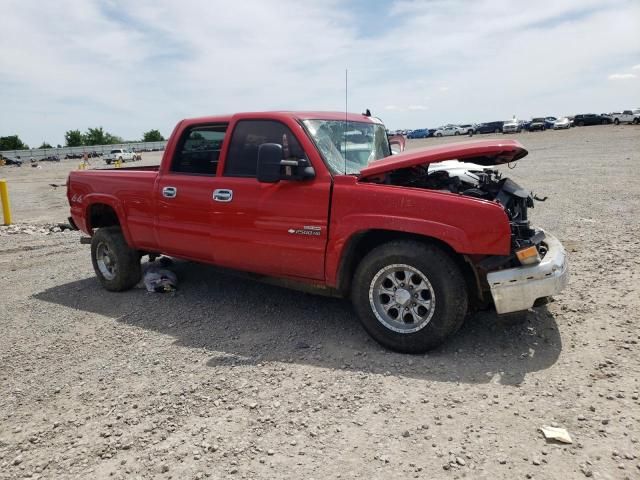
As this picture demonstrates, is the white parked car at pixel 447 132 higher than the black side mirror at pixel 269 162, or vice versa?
the white parked car at pixel 447 132

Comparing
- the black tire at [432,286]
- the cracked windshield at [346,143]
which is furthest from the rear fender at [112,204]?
the black tire at [432,286]

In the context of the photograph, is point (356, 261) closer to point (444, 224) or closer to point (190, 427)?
point (444, 224)

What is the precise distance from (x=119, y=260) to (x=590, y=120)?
206ft

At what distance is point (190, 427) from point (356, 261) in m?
1.86

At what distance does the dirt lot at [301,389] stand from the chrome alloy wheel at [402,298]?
10.8 inches

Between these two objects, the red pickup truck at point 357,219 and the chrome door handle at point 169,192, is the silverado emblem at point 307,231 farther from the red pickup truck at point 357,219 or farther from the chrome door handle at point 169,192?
the chrome door handle at point 169,192

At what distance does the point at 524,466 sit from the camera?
2.54 m

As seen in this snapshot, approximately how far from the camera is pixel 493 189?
167 inches

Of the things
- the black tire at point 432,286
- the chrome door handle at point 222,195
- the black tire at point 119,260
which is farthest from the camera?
the black tire at point 119,260

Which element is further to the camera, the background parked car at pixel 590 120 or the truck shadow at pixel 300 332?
the background parked car at pixel 590 120

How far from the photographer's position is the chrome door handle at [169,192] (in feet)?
16.5

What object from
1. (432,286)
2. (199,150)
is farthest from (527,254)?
(199,150)

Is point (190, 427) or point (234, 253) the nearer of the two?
point (190, 427)

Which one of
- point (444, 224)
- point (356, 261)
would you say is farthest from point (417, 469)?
point (356, 261)
